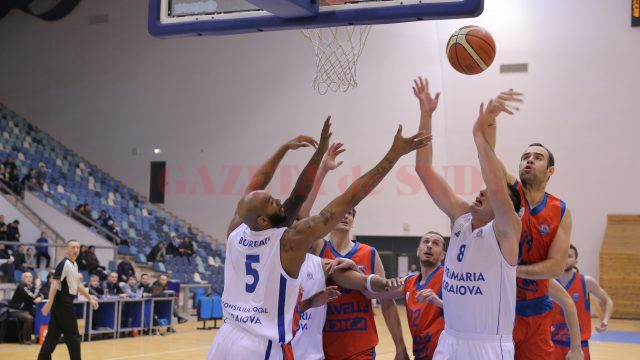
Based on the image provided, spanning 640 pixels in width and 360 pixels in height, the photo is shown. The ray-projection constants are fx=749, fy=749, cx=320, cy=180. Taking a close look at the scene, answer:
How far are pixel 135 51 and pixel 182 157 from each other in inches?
166

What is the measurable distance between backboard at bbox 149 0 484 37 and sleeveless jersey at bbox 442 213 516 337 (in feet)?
5.49

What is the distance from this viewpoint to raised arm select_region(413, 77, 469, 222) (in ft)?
14.9

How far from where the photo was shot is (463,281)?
162 inches

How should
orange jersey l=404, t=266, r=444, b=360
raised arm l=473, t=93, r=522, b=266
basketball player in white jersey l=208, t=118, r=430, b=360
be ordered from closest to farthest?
basketball player in white jersey l=208, t=118, r=430, b=360
raised arm l=473, t=93, r=522, b=266
orange jersey l=404, t=266, r=444, b=360

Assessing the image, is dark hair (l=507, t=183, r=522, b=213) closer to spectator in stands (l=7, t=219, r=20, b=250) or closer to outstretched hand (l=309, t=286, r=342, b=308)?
outstretched hand (l=309, t=286, r=342, b=308)

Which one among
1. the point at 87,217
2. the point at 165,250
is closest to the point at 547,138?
the point at 165,250

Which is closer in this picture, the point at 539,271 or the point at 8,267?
the point at 539,271

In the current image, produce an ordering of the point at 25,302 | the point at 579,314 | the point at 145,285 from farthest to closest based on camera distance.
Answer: the point at 145,285
the point at 25,302
the point at 579,314

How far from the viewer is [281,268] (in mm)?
3730

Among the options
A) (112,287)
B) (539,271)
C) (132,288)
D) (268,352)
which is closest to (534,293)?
(539,271)

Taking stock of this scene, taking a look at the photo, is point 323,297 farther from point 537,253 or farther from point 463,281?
point 537,253

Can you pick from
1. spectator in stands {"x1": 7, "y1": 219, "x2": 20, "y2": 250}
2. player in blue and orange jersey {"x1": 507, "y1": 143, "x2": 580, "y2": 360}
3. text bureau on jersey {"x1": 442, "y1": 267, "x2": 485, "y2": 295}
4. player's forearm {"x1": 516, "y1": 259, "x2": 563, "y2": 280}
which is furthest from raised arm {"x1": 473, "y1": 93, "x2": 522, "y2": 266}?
spectator in stands {"x1": 7, "y1": 219, "x2": 20, "y2": 250}

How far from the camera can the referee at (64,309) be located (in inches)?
364

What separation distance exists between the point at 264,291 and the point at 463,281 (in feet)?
3.70
